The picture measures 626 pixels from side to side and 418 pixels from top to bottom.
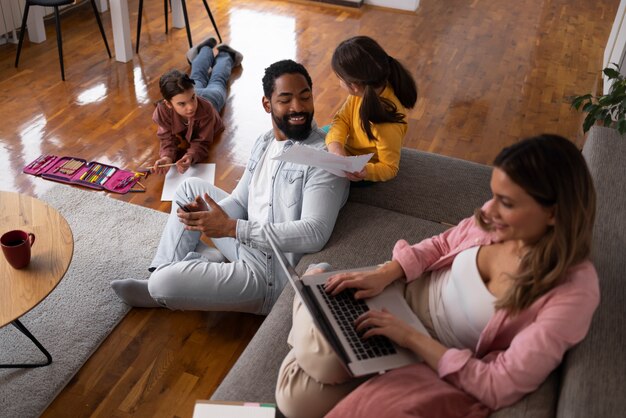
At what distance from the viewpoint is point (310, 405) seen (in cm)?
157

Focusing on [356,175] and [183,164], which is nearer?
[356,175]

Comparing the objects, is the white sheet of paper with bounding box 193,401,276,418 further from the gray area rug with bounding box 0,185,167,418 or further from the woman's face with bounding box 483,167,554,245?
the gray area rug with bounding box 0,185,167,418

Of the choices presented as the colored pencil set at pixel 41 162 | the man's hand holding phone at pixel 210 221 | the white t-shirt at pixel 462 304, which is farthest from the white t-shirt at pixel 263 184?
the colored pencil set at pixel 41 162

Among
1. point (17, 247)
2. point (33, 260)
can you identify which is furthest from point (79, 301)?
point (17, 247)

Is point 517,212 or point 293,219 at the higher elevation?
point 517,212

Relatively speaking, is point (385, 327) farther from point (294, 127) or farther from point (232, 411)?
point (294, 127)

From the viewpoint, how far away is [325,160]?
2.14m

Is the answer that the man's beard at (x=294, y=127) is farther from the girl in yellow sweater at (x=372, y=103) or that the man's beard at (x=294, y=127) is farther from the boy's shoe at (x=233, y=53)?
the boy's shoe at (x=233, y=53)

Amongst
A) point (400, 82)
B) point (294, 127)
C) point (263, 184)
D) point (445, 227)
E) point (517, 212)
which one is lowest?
point (445, 227)

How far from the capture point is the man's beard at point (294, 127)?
2287 mm

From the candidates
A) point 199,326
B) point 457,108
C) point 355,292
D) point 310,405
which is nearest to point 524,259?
point 355,292

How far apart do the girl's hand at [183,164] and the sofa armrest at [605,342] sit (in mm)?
1955

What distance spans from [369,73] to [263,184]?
0.56 metres

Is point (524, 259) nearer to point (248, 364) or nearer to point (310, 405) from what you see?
point (310, 405)
